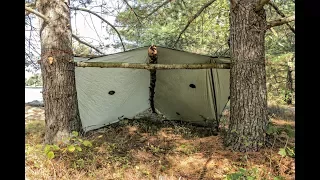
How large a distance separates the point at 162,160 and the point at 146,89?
2.38 meters

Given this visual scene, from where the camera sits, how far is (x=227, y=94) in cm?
392

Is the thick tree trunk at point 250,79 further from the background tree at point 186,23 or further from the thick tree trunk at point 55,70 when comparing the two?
the thick tree trunk at point 55,70

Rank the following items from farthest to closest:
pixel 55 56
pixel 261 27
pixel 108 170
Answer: pixel 55 56 < pixel 261 27 < pixel 108 170

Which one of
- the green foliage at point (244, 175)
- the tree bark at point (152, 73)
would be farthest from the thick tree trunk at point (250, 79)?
the tree bark at point (152, 73)

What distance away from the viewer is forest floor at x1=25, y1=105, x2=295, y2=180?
2.02 m

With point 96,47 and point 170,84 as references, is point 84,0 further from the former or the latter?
point 170,84

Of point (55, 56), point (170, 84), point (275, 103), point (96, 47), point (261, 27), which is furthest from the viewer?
point (275, 103)

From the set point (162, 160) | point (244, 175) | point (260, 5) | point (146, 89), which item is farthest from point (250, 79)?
point (146, 89)

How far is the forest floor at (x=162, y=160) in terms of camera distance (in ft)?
6.63

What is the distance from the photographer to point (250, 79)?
2486 mm

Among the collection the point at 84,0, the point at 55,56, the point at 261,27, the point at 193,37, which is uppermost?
the point at 84,0

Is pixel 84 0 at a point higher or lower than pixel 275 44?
higher
